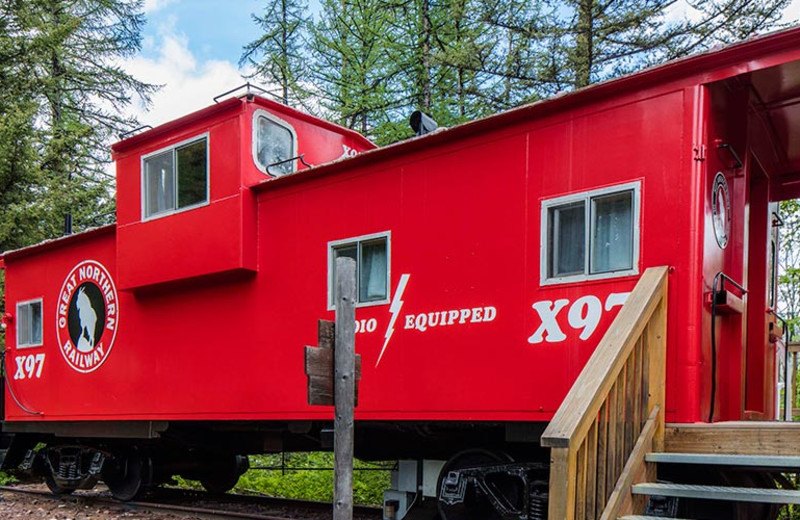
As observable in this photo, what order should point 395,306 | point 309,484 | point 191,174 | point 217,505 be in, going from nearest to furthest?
point 395,306
point 191,174
point 217,505
point 309,484

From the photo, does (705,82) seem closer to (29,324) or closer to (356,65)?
(29,324)

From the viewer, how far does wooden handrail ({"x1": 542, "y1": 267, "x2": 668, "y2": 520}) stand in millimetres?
3691

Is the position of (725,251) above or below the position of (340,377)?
above

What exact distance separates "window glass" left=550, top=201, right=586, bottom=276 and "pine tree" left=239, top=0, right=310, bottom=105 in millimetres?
13728

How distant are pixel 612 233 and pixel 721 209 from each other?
2.78 feet

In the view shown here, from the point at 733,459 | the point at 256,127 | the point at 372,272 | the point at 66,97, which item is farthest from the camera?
the point at 66,97

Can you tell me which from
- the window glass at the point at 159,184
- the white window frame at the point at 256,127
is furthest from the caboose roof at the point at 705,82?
the window glass at the point at 159,184

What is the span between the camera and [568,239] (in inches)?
216

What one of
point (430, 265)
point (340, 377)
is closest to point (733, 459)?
point (340, 377)

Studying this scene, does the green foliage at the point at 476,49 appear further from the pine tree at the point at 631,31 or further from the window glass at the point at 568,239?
the window glass at the point at 568,239

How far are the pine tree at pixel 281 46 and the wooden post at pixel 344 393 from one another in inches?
596

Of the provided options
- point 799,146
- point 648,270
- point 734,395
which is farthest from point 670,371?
point 799,146

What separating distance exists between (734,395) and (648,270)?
162 cm

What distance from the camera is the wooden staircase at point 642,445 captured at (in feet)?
12.4
